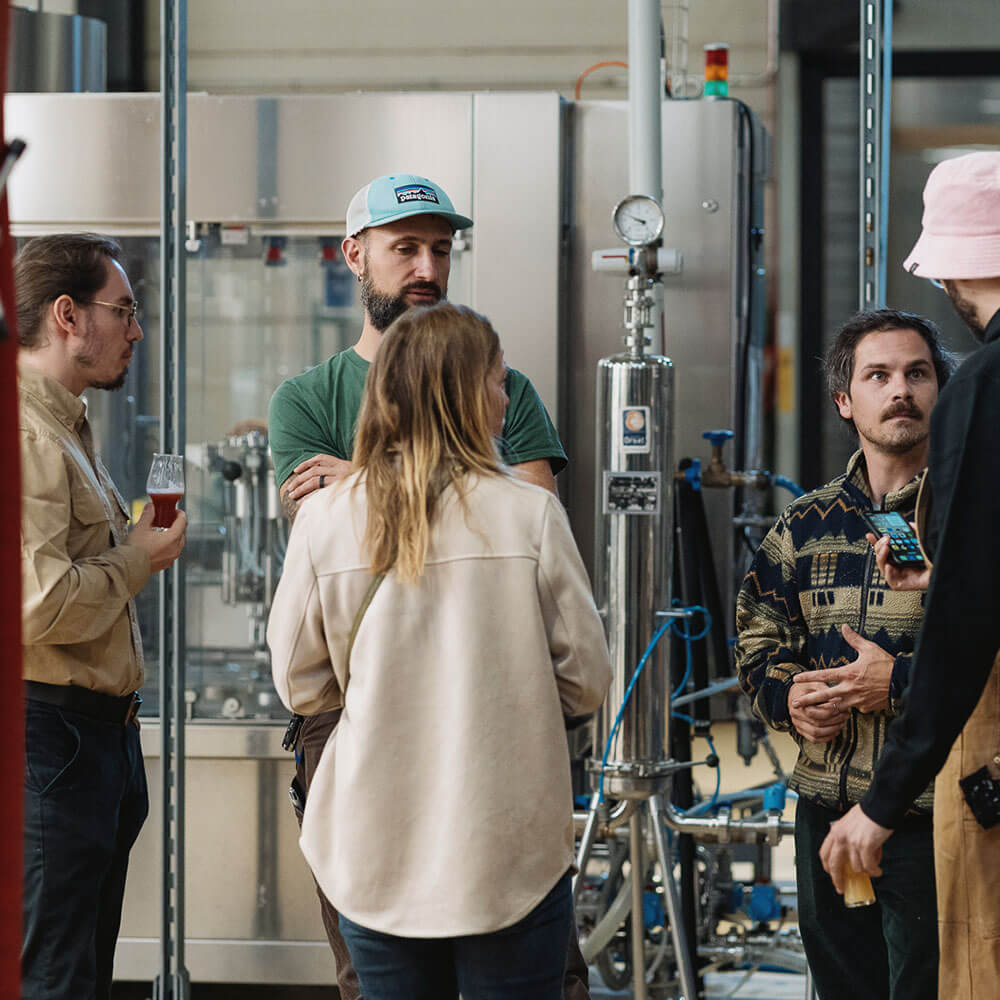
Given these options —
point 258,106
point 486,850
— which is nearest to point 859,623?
point 486,850

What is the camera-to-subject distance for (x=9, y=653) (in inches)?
35.5

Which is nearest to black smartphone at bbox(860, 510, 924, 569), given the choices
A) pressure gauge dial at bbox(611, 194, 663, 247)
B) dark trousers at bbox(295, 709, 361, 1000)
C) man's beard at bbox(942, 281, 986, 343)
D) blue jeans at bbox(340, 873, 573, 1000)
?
man's beard at bbox(942, 281, 986, 343)

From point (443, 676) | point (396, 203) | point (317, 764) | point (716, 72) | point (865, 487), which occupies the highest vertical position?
point (716, 72)

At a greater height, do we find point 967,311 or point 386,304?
point 386,304

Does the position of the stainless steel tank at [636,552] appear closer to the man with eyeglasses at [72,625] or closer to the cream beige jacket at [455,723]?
the man with eyeglasses at [72,625]

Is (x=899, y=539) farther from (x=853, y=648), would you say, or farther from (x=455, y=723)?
(x=455, y=723)

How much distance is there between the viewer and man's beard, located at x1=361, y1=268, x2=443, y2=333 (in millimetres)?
2305

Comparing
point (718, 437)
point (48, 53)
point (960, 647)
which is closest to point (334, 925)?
point (960, 647)

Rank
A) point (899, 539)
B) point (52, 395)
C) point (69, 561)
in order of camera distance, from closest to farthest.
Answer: point (899, 539), point (69, 561), point (52, 395)

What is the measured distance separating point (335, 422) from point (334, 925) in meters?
0.86

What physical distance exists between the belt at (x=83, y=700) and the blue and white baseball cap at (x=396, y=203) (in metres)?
0.93

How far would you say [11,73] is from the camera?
352cm

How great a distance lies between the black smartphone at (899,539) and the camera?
189cm

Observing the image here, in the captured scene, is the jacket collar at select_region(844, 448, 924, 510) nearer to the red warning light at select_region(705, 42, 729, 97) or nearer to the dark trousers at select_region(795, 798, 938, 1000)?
the dark trousers at select_region(795, 798, 938, 1000)
